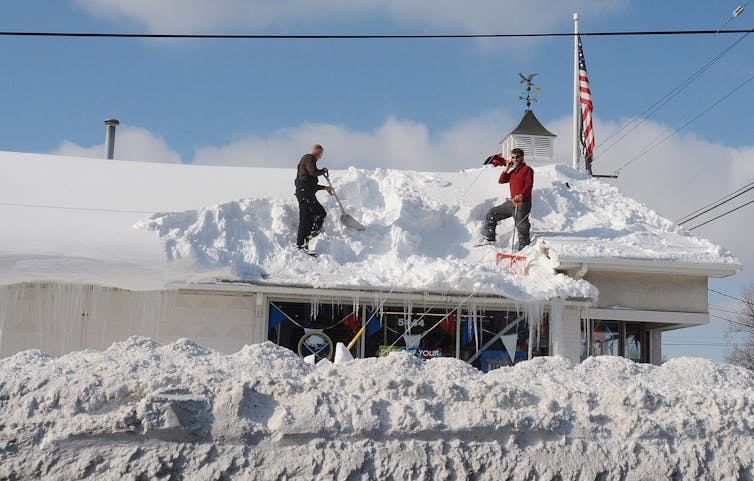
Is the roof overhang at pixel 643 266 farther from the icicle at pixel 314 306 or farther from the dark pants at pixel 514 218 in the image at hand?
the icicle at pixel 314 306

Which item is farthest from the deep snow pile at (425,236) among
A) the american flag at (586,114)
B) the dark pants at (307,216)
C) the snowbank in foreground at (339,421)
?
the snowbank in foreground at (339,421)

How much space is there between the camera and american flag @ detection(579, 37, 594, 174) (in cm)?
1919

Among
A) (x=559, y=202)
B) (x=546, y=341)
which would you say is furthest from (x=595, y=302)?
(x=559, y=202)

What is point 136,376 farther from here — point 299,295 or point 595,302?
point 595,302

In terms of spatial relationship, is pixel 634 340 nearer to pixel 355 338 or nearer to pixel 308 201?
pixel 355 338

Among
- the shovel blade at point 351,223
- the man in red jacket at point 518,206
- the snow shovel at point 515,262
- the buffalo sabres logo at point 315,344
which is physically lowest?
the buffalo sabres logo at point 315,344

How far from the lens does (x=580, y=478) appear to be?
Answer: 3906mm

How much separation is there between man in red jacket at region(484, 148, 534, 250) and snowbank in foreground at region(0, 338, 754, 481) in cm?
779

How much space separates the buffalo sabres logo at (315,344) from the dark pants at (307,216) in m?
1.23

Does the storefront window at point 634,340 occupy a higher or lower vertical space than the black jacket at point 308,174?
lower

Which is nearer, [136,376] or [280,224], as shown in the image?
[136,376]

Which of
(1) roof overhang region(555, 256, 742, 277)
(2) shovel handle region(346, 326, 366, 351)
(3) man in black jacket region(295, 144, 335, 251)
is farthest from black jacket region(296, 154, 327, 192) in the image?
(1) roof overhang region(555, 256, 742, 277)

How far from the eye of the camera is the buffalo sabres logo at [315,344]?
37.8 feet

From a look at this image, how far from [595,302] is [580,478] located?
25.7 feet
